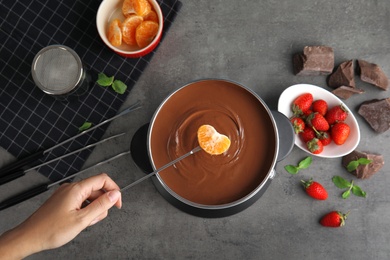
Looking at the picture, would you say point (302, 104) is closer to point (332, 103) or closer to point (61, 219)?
point (332, 103)

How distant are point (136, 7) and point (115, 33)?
0.12 metres

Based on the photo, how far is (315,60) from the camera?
1.58 meters

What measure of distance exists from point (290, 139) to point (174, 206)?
492 millimetres

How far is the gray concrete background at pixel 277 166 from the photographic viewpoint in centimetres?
163

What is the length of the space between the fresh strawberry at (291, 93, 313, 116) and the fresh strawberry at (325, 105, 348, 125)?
0.09 m

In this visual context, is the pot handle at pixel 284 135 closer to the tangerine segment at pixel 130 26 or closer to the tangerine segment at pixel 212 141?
the tangerine segment at pixel 212 141

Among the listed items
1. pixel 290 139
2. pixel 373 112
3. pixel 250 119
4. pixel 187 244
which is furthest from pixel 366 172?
pixel 187 244

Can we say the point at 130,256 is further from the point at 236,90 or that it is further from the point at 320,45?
the point at 320,45

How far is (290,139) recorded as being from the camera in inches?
54.7

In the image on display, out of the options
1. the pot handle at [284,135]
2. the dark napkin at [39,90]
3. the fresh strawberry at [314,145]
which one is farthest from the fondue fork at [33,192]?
the fresh strawberry at [314,145]

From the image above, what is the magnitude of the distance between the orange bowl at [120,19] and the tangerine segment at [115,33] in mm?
15

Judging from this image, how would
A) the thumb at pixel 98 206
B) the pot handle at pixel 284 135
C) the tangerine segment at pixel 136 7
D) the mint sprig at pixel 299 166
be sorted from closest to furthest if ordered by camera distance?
the thumb at pixel 98 206, the pot handle at pixel 284 135, the tangerine segment at pixel 136 7, the mint sprig at pixel 299 166

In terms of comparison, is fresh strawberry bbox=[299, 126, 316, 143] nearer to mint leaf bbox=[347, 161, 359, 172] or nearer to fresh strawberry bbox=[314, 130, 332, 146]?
fresh strawberry bbox=[314, 130, 332, 146]

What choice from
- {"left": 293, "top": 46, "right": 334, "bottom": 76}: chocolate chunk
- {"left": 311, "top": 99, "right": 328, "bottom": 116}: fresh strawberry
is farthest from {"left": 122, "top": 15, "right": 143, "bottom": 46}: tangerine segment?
{"left": 311, "top": 99, "right": 328, "bottom": 116}: fresh strawberry
